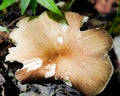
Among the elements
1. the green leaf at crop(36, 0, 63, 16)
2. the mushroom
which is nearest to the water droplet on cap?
the mushroom

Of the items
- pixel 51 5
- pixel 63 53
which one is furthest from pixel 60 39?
pixel 51 5

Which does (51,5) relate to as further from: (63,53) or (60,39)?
(63,53)

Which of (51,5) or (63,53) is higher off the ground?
(51,5)

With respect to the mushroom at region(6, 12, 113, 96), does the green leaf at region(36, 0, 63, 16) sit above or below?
above

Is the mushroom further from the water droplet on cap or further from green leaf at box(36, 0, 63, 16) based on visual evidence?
green leaf at box(36, 0, 63, 16)

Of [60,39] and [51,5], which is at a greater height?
[51,5]

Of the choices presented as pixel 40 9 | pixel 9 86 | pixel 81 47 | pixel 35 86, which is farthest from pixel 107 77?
pixel 40 9

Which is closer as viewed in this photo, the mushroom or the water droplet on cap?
the mushroom

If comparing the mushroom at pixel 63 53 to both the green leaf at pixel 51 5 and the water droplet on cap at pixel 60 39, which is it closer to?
the water droplet on cap at pixel 60 39
